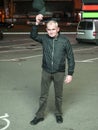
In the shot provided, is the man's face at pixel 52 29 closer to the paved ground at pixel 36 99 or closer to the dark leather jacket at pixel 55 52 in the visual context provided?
the dark leather jacket at pixel 55 52

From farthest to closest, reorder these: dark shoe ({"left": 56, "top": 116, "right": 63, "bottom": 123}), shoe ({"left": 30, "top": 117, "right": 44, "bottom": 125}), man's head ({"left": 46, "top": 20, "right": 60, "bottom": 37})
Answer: dark shoe ({"left": 56, "top": 116, "right": 63, "bottom": 123}) → shoe ({"left": 30, "top": 117, "right": 44, "bottom": 125}) → man's head ({"left": 46, "top": 20, "right": 60, "bottom": 37})

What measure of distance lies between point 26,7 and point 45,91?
5314 cm

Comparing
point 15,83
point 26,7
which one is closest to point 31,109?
point 15,83

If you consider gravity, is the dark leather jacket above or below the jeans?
above

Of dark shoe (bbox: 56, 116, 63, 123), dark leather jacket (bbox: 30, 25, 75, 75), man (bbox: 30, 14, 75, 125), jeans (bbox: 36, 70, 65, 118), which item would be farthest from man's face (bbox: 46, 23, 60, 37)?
dark shoe (bbox: 56, 116, 63, 123)

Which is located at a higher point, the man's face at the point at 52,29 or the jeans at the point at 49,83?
the man's face at the point at 52,29

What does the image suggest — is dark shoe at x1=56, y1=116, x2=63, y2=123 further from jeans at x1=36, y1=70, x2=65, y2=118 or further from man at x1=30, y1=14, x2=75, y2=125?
man at x1=30, y1=14, x2=75, y2=125

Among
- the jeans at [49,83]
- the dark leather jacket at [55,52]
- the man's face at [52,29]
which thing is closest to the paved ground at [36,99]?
the jeans at [49,83]

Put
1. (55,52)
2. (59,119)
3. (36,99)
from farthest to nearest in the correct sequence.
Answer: (36,99) < (59,119) < (55,52)

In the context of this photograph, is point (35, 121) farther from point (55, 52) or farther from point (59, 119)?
point (55, 52)

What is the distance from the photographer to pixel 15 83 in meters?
10.9

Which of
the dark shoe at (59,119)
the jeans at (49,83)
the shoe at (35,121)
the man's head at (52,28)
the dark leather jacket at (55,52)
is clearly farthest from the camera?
the dark shoe at (59,119)

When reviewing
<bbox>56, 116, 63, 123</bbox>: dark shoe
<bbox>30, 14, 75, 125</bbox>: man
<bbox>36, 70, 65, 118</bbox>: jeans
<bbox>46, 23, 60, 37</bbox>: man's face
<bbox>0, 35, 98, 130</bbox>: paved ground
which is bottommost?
<bbox>0, 35, 98, 130</bbox>: paved ground

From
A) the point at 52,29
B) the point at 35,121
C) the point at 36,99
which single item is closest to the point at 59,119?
the point at 35,121
